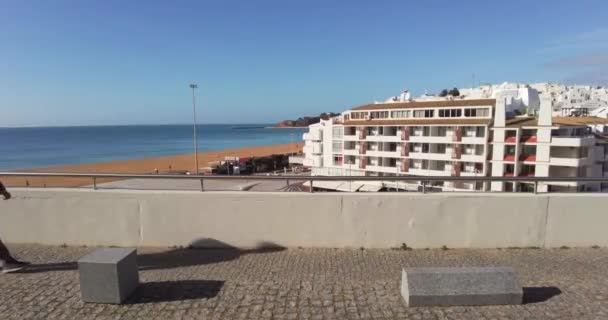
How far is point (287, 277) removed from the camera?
14.4 feet

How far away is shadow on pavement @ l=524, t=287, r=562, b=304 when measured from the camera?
3.69m

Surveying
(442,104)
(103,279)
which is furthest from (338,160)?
(103,279)

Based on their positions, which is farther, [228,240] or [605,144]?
[605,144]

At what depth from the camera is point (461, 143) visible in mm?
35688

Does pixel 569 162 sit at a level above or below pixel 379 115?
Result: below

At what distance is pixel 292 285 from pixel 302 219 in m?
1.51

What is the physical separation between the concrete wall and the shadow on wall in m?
0.08

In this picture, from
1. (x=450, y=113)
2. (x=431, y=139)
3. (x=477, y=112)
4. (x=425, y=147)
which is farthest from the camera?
(x=425, y=147)

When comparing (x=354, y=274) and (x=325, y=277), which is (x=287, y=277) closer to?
(x=325, y=277)

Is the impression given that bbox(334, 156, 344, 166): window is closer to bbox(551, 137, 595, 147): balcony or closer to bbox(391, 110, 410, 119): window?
bbox(391, 110, 410, 119): window

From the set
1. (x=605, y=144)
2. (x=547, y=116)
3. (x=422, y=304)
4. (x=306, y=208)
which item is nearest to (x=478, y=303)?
(x=422, y=304)

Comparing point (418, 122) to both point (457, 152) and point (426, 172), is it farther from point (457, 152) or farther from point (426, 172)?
point (426, 172)

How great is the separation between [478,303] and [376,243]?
203cm

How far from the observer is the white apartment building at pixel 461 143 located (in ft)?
103
